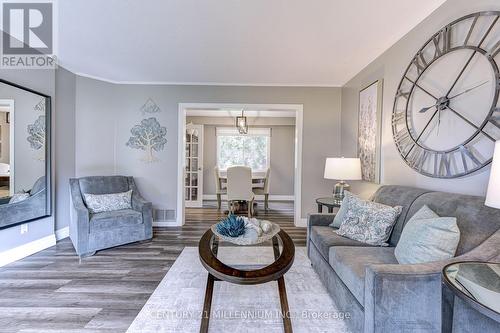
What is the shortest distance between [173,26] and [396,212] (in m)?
2.72

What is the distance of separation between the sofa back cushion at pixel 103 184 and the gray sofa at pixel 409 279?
3242mm

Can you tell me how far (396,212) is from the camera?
2.06 meters

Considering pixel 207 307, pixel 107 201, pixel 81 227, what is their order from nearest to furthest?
pixel 207 307, pixel 81 227, pixel 107 201

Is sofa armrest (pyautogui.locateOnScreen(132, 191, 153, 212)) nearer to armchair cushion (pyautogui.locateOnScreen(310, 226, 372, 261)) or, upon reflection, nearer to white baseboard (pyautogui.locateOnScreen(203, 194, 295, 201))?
armchair cushion (pyautogui.locateOnScreen(310, 226, 372, 261))

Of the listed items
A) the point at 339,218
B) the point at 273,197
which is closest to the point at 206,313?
the point at 339,218

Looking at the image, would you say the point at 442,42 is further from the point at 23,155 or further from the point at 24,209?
the point at 24,209

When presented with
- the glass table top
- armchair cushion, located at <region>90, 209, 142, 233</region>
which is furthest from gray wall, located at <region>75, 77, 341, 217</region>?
the glass table top

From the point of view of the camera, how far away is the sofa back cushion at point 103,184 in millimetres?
3412

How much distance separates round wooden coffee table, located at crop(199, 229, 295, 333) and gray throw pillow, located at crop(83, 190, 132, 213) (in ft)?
6.77

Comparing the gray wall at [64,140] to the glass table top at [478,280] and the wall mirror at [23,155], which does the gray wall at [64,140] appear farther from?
the glass table top at [478,280]

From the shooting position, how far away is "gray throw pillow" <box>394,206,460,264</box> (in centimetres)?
139

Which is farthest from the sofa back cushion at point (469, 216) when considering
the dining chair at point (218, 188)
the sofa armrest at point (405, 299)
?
the dining chair at point (218, 188)

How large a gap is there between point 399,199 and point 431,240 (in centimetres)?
82

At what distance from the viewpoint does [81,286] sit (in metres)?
2.28
